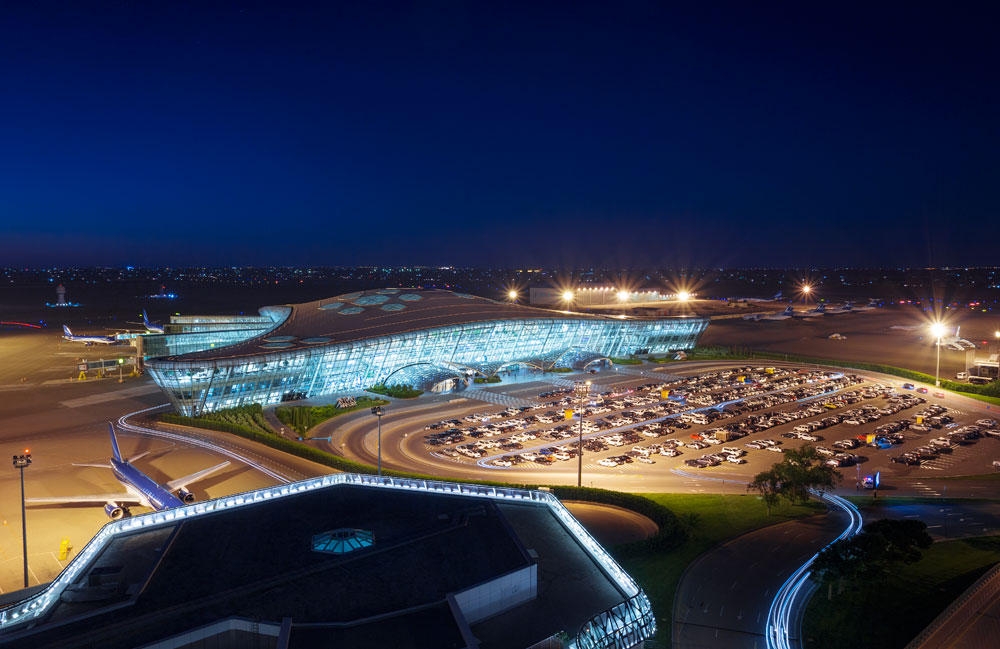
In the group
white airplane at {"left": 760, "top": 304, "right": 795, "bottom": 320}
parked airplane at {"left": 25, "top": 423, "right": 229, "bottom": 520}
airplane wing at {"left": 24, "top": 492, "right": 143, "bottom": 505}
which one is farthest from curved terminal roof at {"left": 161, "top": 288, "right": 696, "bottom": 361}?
white airplane at {"left": 760, "top": 304, "right": 795, "bottom": 320}

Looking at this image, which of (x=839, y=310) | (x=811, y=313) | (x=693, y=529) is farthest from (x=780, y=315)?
(x=693, y=529)

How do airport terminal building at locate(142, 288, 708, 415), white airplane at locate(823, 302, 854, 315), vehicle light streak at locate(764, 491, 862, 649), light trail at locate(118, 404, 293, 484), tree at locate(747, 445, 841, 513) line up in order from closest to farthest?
vehicle light streak at locate(764, 491, 862, 649)
tree at locate(747, 445, 841, 513)
light trail at locate(118, 404, 293, 484)
airport terminal building at locate(142, 288, 708, 415)
white airplane at locate(823, 302, 854, 315)

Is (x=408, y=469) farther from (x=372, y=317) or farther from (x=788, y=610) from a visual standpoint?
(x=372, y=317)

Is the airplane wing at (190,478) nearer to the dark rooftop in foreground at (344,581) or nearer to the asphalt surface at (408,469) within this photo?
the asphalt surface at (408,469)

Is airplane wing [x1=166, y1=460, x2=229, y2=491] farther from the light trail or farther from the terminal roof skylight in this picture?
the terminal roof skylight

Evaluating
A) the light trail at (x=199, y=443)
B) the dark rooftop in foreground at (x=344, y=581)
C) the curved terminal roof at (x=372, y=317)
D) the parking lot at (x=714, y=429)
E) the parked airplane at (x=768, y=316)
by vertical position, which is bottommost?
the parking lot at (x=714, y=429)

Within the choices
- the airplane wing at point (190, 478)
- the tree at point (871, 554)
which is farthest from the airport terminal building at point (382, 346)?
the tree at point (871, 554)
